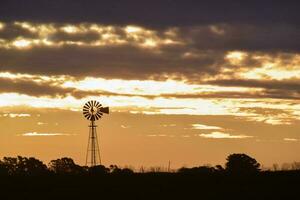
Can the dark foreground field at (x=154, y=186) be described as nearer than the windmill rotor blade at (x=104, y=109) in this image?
Yes

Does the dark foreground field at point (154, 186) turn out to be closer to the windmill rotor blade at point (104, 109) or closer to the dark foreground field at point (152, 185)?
the dark foreground field at point (152, 185)

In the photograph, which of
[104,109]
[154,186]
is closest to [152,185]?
[154,186]

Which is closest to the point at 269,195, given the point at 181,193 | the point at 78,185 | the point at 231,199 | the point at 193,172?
the point at 231,199

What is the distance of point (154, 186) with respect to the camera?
42.5m

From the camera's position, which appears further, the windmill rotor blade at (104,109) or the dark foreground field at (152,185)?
the windmill rotor blade at (104,109)

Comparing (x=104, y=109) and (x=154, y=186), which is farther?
(x=104, y=109)

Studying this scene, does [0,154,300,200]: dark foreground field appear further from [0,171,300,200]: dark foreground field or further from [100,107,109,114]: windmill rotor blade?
[100,107,109,114]: windmill rotor blade

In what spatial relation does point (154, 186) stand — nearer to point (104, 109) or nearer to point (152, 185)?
point (152, 185)

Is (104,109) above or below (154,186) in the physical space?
above

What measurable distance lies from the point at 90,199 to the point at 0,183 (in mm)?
6589

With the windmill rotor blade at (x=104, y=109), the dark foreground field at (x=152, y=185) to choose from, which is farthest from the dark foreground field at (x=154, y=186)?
the windmill rotor blade at (x=104, y=109)

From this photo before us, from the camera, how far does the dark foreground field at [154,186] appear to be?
1580 inches

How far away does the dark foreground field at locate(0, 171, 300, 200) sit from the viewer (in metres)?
40.1

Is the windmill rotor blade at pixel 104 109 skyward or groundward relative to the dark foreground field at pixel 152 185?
skyward
